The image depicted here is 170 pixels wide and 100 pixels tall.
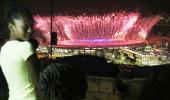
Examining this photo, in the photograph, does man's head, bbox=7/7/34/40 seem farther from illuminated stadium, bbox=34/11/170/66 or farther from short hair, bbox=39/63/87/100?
illuminated stadium, bbox=34/11/170/66

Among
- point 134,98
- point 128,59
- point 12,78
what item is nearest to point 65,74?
point 12,78

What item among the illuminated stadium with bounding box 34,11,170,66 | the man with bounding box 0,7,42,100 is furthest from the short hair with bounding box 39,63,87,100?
the illuminated stadium with bounding box 34,11,170,66

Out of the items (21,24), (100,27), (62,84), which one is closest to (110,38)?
(100,27)

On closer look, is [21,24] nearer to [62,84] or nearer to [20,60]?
[20,60]

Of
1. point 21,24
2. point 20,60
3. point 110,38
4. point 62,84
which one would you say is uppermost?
point 21,24

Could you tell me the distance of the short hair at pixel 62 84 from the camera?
349 centimetres

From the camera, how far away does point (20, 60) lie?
8.63ft

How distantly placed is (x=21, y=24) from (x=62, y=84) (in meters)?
1.03

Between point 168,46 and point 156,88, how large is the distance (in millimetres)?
1048

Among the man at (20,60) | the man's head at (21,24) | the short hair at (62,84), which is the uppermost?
the man's head at (21,24)

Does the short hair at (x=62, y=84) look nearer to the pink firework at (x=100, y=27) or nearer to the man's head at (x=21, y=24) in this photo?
the man's head at (x=21, y=24)

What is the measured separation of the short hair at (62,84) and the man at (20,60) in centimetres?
76

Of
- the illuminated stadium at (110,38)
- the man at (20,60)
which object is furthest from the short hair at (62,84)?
the illuminated stadium at (110,38)

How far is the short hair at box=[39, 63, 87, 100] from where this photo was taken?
3.49m
